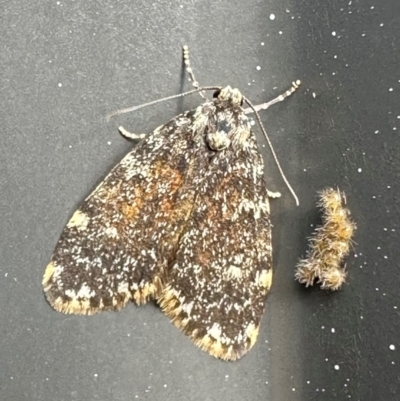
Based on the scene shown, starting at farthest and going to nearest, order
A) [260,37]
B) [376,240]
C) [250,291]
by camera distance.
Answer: [260,37] < [250,291] < [376,240]

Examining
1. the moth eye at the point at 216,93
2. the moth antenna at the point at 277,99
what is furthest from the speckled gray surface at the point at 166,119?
the moth eye at the point at 216,93

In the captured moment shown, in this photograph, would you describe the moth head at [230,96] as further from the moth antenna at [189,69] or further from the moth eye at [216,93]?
the moth antenna at [189,69]

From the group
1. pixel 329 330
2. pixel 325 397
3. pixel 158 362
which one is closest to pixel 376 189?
pixel 329 330

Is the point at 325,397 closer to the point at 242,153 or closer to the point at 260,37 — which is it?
the point at 242,153

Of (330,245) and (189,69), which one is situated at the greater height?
(189,69)

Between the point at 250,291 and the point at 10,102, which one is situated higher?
the point at 10,102

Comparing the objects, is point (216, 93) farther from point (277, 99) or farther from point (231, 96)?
point (277, 99)

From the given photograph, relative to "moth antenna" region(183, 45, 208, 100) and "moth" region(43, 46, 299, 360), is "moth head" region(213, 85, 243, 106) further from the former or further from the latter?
"moth antenna" region(183, 45, 208, 100)

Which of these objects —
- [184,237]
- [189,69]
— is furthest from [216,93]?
[184,237]
